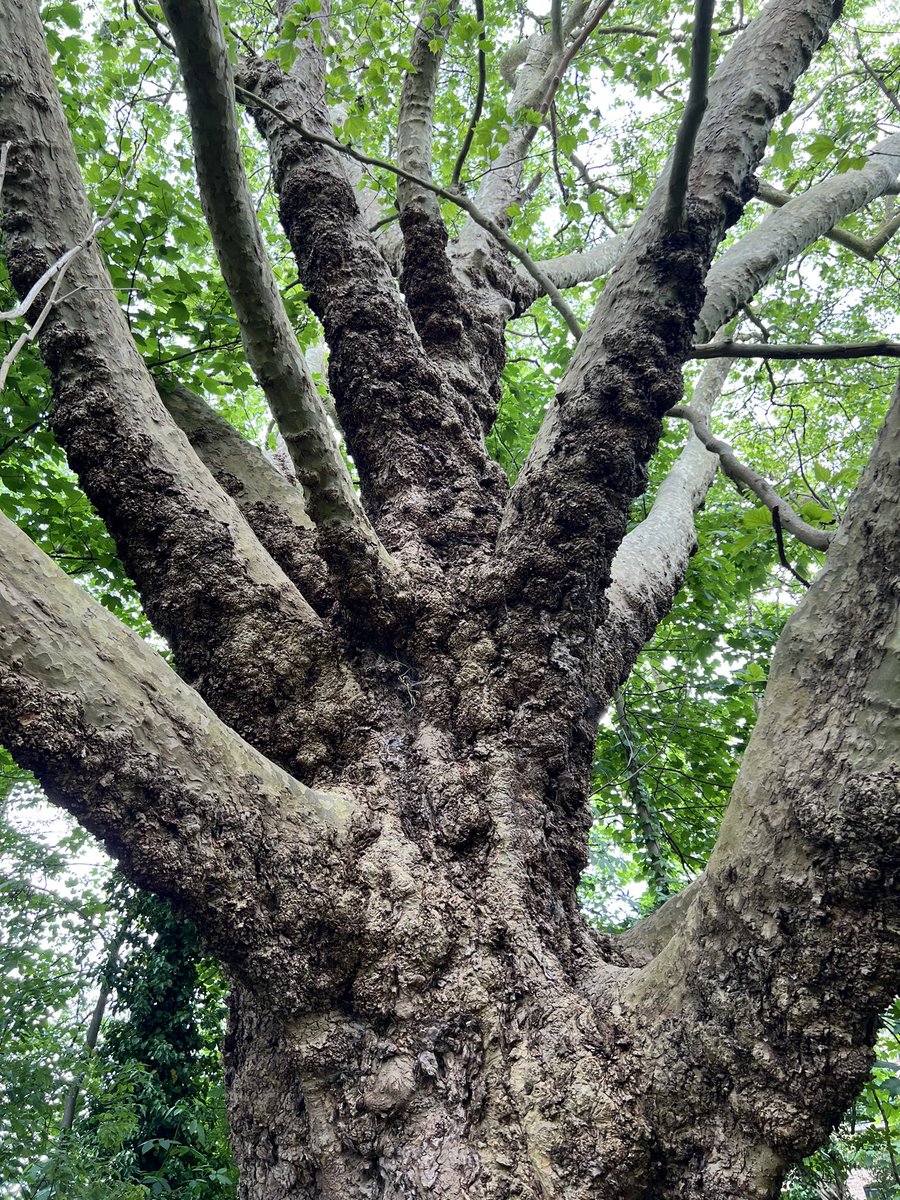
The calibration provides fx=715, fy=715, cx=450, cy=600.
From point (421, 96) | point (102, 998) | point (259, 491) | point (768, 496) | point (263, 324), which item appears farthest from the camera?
point (102, 998)

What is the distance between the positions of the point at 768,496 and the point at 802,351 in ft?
1.16

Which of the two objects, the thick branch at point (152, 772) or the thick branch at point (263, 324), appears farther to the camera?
the thick branch at point (263, 324)

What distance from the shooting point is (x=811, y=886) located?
113cm

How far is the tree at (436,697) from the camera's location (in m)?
1.18

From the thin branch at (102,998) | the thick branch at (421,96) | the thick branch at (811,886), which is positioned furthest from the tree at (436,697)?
the thin branch at (102,998)

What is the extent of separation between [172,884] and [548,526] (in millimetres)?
1235

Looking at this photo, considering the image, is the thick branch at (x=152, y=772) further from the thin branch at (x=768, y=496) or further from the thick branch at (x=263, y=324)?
the thin branch at (x=768, y=496)

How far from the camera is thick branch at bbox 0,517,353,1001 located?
4.24 ft

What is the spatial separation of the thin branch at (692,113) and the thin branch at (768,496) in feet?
1.80

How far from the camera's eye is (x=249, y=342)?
1.83m

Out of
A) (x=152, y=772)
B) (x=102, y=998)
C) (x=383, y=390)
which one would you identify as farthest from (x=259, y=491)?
(x=102, y=998)

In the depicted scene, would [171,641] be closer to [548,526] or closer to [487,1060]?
[548,526]

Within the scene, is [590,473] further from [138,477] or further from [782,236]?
[782,236]

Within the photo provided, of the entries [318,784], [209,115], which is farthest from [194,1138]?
→ [209,115]
